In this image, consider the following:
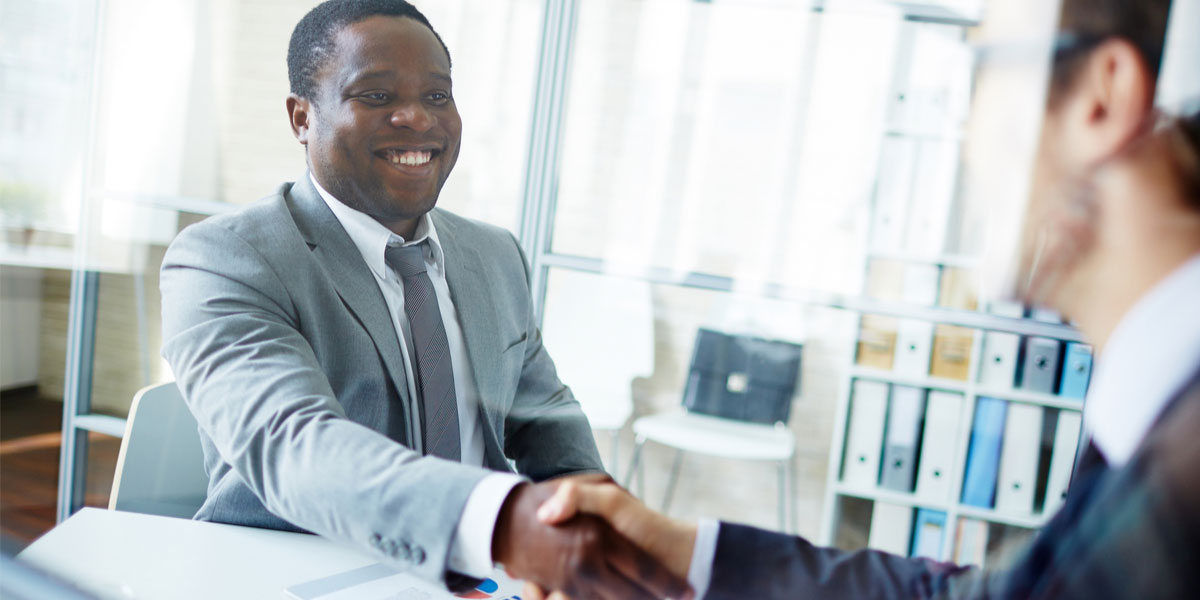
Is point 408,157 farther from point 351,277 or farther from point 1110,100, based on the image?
point 1110,100

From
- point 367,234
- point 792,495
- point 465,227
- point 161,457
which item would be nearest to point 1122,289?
point 367,234

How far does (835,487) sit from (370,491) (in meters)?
2.45

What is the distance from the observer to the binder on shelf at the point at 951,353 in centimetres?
268

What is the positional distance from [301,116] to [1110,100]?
1.16 m

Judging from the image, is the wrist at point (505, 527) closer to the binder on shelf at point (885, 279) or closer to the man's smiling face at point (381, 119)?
→ the man's smiling face at point (381, 119)

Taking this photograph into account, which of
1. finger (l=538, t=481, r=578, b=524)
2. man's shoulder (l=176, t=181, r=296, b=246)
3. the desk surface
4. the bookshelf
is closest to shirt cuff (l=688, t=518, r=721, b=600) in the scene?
finger (l=538, t=481, r=578, b=524)

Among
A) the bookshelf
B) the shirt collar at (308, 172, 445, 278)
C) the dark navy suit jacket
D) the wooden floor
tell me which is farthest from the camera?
the wooden floor

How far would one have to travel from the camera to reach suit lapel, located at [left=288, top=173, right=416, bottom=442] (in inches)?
44.7

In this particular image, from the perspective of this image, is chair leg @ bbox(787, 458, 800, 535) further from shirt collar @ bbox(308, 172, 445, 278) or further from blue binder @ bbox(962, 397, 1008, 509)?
shirt collar @ bbox(308, 172, 445, 278)

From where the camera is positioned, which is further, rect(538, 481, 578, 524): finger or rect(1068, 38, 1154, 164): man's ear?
rect(538, 481, 578, 524): finger

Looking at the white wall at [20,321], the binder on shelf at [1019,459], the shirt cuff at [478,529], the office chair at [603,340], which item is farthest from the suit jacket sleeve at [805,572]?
the white wall at [20,321]

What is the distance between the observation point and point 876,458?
291cm

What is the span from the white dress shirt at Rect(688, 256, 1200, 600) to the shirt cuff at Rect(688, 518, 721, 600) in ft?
1.34

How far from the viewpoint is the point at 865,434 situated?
115 inches
